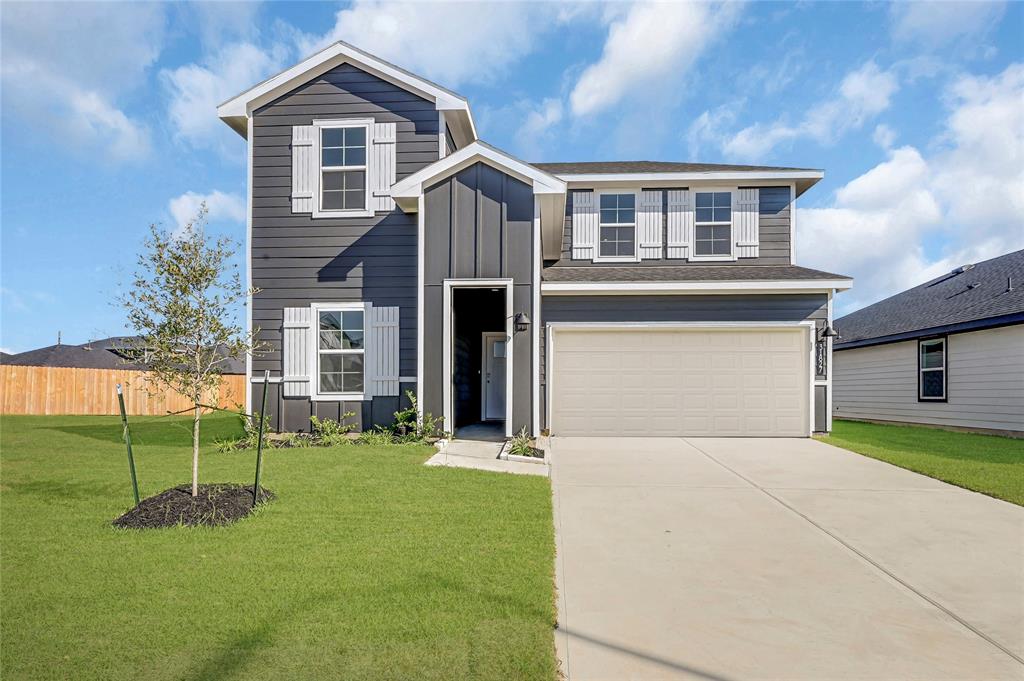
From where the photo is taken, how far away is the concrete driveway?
288 cm

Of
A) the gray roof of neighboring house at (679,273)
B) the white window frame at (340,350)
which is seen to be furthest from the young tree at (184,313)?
the gray roof of neighboring house at (679,273)

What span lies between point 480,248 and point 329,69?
15.7ft

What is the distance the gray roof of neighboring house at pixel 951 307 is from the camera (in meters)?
12.3

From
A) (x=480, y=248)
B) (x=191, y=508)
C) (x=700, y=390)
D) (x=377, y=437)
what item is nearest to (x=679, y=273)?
(x=700, y=390)

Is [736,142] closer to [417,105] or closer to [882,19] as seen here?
[882,19]

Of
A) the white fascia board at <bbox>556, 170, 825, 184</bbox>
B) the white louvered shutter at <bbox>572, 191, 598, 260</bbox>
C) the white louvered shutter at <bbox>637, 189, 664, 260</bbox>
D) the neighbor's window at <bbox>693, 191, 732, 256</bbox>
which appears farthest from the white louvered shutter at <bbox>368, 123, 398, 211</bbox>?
the neighbor's window at <bbox>693, 191, 732, 256</bbox>

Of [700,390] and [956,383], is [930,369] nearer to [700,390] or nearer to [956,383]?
[956,383]

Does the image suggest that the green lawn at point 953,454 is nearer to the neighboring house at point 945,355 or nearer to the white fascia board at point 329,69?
the neighboring house at point 945,355

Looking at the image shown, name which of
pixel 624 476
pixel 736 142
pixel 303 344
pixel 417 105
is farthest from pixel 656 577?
pixel 736 142

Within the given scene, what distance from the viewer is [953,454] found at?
9.23 meters

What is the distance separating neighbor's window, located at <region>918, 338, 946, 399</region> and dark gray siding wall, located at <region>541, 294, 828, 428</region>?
5.19 m

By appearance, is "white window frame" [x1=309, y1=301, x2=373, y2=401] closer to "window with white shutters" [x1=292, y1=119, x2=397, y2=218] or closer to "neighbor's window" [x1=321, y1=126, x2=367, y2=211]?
"window with white shutters" [x1=292, y1=119, x2=397, y2=218]

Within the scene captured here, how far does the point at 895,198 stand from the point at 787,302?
2350cm

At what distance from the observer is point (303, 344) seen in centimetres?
1034
